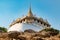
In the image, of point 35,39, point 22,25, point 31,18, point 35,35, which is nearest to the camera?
point 35,39

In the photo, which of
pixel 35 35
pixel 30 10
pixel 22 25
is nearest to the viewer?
pixel 35 35

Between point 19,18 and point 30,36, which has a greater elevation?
point 19,18

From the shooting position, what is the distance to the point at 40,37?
35.1 m

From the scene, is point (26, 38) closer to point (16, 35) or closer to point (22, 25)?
point (16, 35)

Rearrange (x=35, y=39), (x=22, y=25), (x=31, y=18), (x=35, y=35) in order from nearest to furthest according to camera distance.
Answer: (x=35, y=39)
(x=35, y=35)
(x=22, y=25)
(x=31, y=18)

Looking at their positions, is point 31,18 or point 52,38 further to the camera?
point 31,18

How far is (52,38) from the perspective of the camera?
3419cm

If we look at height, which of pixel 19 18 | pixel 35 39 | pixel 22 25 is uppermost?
pixel 19 18

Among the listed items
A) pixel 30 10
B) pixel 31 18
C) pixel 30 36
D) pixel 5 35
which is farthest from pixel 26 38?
pixel 30 10

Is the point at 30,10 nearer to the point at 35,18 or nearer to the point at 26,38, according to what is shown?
the point at 35,18

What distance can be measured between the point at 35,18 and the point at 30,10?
10794mm

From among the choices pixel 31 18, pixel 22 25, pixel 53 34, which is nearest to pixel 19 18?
pixel 31 18

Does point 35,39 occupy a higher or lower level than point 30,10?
lower

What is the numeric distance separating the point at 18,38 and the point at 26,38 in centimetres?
125
